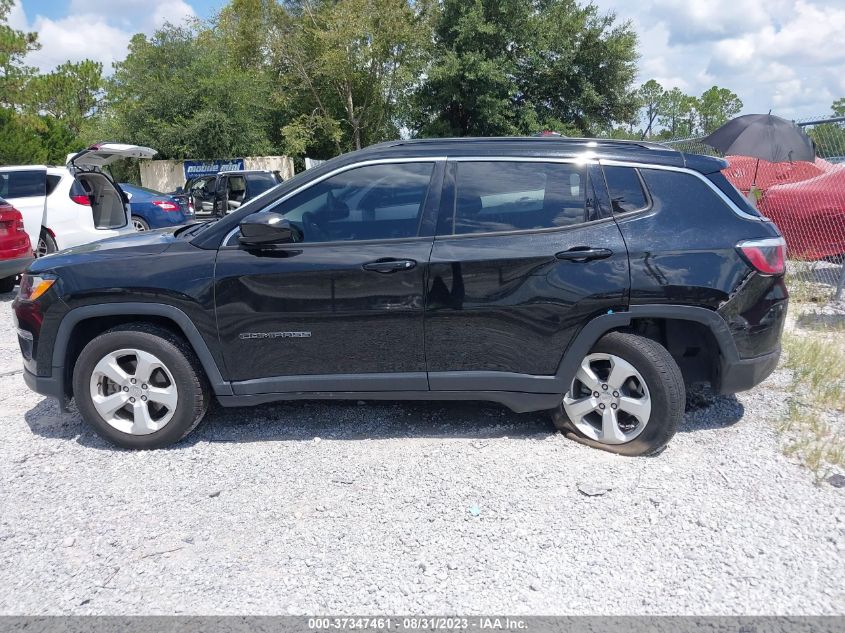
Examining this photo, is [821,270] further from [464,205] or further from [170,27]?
[170,27]

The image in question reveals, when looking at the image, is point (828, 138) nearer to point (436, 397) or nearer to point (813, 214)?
point (813, 214)

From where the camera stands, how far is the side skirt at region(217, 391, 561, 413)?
12.8 ft

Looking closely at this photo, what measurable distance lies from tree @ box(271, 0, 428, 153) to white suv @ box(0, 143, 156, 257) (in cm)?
1871

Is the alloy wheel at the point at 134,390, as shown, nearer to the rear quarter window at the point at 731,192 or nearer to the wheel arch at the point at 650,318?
the wheel arch at the point at 650,318

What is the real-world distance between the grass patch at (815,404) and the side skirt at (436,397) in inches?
57.2

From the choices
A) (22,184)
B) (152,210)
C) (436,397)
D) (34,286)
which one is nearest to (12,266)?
(22,184)

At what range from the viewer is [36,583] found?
289cm

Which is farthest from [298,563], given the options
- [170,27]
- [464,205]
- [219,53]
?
[170,27]

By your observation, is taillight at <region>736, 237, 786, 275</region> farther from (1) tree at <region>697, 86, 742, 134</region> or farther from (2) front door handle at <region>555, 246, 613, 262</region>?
(1) tree at <region>697, 86, 742, 134</region>

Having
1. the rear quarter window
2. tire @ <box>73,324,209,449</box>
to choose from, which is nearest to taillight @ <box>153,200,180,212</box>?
tire @ <box>73,324,209,449</box>

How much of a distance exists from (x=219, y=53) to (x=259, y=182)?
59.0ft

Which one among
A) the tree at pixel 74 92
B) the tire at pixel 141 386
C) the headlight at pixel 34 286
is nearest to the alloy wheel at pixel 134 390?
the tire at pixel 141 386

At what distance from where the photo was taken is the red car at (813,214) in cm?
875

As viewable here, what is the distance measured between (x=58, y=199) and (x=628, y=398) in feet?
29.2
